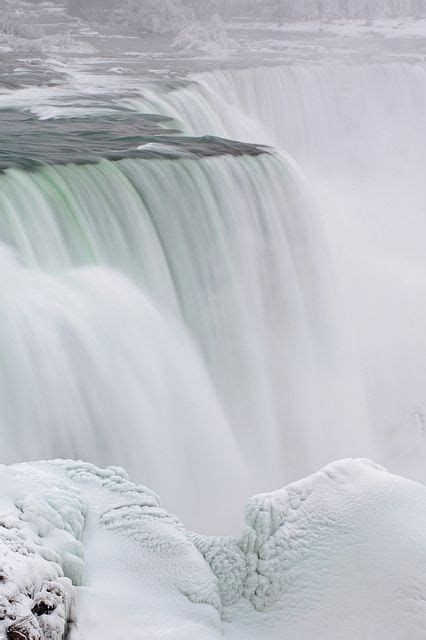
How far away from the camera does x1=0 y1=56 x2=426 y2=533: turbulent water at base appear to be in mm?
5094

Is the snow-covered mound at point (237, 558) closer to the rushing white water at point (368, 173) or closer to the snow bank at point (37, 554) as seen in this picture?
the snow bank at point (37, 554)

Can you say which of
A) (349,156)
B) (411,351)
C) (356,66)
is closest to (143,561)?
(411,351)

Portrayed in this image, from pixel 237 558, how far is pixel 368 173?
1529 cm

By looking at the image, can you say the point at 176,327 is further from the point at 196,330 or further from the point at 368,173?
the point at 368,173

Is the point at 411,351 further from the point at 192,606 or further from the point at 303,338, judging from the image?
the point at 192,606

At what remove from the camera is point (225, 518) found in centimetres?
555

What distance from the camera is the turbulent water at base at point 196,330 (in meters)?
5.09

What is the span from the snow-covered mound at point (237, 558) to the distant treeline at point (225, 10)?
77.6 ft

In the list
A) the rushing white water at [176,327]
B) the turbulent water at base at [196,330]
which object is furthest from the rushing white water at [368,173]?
the rushing white water at [176,327]

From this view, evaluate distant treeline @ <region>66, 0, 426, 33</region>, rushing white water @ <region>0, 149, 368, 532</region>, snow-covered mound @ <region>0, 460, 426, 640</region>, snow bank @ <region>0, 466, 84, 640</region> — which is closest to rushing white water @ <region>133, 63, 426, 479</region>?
rushing white water @ <region>0, 149, 368, 532</region>

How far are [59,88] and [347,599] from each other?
10.6 meters

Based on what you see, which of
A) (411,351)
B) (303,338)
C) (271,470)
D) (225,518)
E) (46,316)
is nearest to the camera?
(46,316)

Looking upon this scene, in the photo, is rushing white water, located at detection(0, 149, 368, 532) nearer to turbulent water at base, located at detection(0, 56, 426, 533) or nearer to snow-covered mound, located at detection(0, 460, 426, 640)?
turbulent water at base, located at detection(0, 56, 426, 533)

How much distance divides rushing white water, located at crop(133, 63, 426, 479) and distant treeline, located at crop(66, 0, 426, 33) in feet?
27.6
